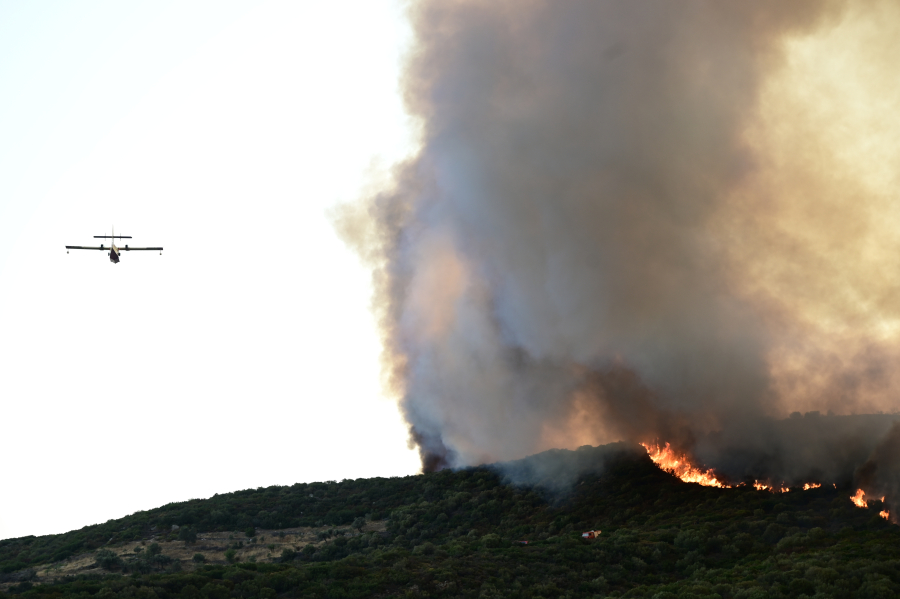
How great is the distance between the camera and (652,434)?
7450 centimetres

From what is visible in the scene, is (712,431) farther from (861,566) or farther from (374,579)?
(374,579)

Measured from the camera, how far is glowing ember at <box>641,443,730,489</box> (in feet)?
210

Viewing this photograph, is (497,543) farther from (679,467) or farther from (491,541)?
(679,467)

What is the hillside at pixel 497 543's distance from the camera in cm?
4012

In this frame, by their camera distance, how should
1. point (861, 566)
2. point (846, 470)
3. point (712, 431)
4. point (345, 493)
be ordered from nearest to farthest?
1. point (861, 566)
2. point (846, 470)
3. point (712, 431)
4. point (345, 493)

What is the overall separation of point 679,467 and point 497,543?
2350cm

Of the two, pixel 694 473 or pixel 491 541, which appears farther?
pixel 694 473

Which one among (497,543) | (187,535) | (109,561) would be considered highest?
(187,535)

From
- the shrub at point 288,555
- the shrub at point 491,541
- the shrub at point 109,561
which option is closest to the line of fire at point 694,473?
the shrub at point 491,541

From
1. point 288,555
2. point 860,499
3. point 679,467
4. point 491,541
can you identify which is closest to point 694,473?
point 679,467

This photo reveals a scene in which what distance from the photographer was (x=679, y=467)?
2657 inches

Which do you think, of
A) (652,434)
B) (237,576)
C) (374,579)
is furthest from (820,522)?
(237,576)

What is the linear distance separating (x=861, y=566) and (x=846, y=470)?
758 inches

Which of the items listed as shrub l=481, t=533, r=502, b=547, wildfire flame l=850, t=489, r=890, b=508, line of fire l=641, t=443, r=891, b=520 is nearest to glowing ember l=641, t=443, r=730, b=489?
line of fire l=641, t=443, r=891, b=520
